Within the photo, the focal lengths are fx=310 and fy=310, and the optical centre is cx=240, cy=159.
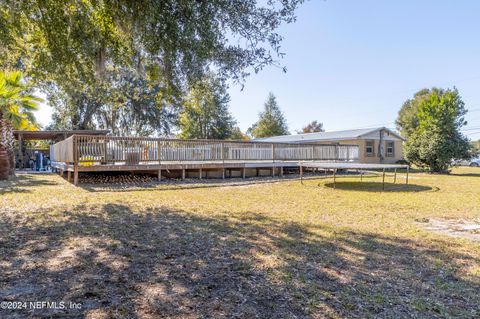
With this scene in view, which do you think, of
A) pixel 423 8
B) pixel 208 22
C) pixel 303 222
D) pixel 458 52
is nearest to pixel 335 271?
pixel 303 222

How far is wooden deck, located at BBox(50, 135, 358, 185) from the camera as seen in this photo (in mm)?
10125

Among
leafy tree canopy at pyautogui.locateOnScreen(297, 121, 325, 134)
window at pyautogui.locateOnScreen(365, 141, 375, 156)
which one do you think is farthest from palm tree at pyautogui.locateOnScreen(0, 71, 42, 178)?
leafy tree canopy at pyautogui.locateOnScreen(297, 121, 325, 134)

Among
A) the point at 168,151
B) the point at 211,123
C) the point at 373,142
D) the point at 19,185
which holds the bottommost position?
the point at 19,185

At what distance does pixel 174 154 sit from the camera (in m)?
11.8

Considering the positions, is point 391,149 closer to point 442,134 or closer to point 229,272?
point 442,134

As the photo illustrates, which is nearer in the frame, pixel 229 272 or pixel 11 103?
pixel 229 272

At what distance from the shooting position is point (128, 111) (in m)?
28.6

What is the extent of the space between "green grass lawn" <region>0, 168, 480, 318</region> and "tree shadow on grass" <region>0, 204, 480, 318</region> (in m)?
0.01

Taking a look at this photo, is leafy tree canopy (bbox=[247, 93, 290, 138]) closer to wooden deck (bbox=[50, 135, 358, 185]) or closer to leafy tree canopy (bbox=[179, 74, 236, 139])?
leafy tree canopy (bbox=[179, 74, 236, 139])

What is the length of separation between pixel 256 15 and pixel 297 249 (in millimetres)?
3986

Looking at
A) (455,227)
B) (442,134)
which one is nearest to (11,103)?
(455,227)

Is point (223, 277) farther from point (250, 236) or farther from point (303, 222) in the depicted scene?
point (303, 222)

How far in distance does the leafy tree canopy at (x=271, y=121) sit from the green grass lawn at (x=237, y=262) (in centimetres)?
3405

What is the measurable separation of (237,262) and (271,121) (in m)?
37.7
